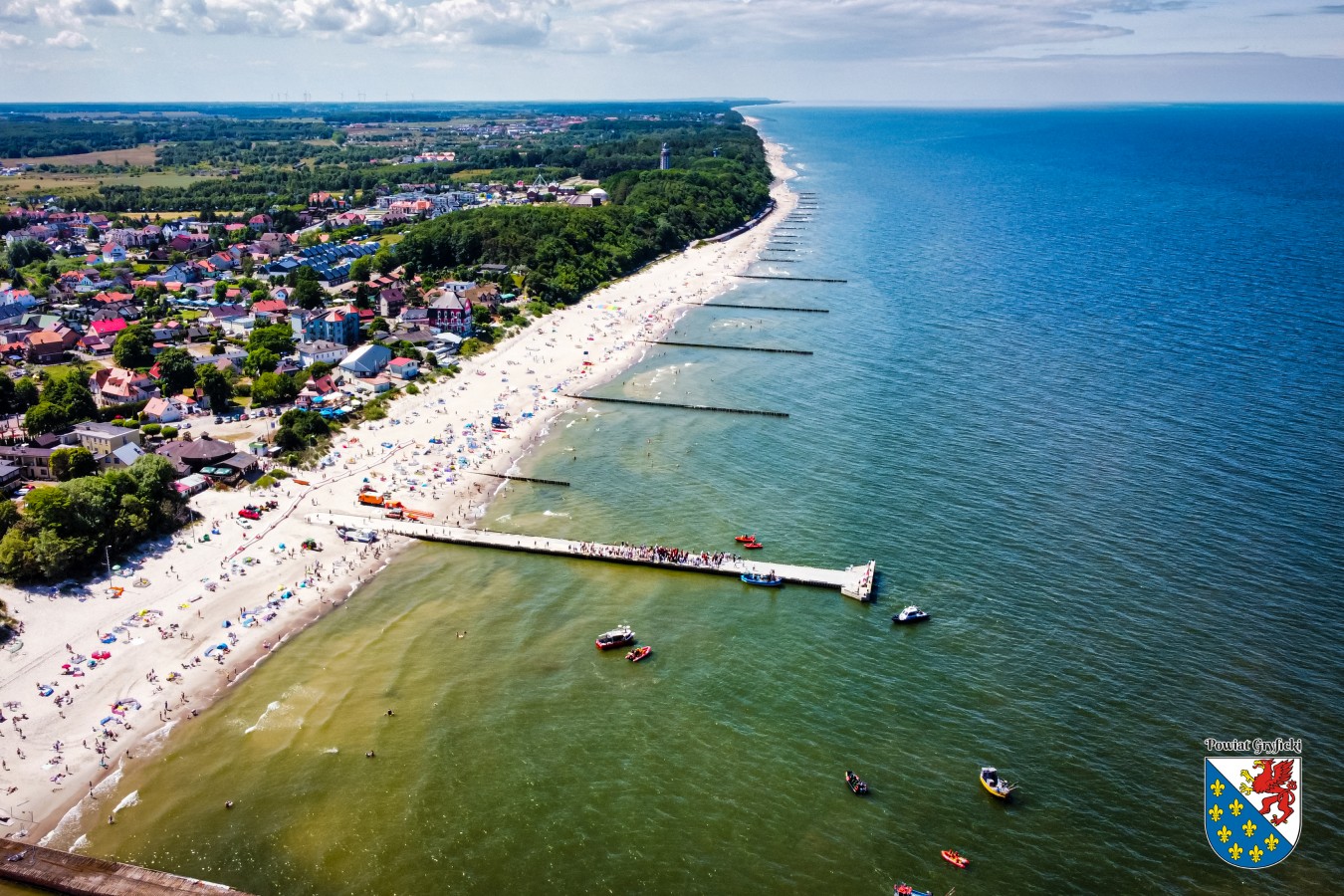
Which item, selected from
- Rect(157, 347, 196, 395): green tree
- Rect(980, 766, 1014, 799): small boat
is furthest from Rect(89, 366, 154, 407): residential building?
Rect(980, 766, 1014, 799): small boat

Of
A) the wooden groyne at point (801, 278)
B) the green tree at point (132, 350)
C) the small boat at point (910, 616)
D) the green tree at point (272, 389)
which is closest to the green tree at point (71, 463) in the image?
the green tree at point (272, 389)

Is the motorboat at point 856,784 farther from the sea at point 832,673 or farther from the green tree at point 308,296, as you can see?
the green tree at point 308,296

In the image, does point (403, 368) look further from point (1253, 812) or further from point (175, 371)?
point (1253, 812)

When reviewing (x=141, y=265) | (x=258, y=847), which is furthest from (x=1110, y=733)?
(x=141, y=265)

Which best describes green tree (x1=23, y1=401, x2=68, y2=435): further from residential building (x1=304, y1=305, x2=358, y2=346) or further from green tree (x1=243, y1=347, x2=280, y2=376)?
residential building (x1=304, y1=305, x2=358, y2=346)

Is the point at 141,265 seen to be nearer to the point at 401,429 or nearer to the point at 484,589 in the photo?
the point at 401,429

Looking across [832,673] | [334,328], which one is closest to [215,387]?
[334,328]
